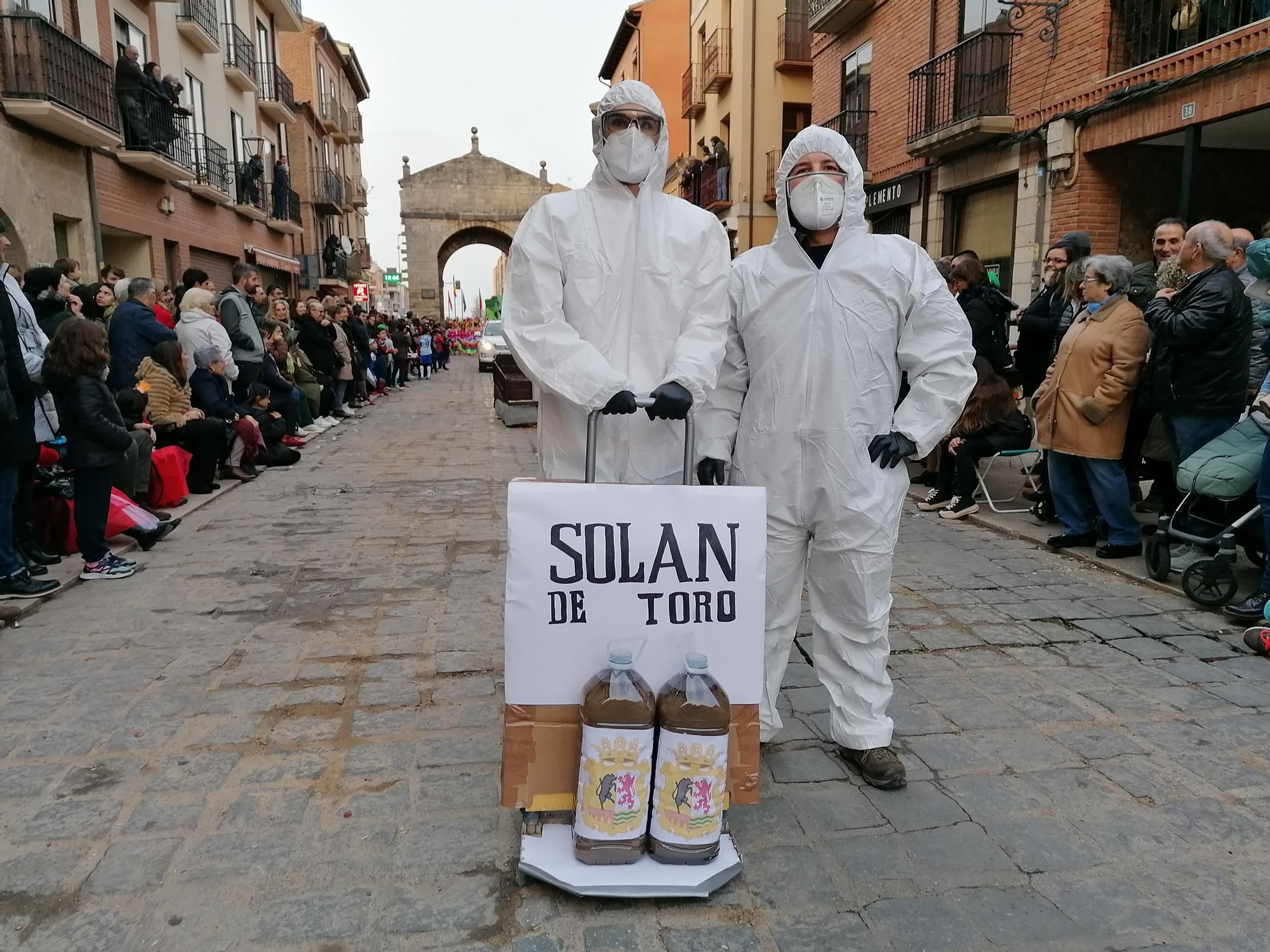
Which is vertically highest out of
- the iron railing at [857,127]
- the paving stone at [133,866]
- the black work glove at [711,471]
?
the iron railing at [857,127]

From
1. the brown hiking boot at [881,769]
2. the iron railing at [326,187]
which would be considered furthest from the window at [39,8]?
the iron railing at [326,187]

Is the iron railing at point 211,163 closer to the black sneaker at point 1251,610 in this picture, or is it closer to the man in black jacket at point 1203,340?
the man in black jacket at point 1203,340

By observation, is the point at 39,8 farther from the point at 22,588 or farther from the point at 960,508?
the point at 960,508

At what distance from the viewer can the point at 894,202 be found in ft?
50.4

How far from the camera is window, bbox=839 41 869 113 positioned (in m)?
16.4

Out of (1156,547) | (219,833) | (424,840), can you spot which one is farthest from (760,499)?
(1156,547)

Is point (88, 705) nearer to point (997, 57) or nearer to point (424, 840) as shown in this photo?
point (424, 840)

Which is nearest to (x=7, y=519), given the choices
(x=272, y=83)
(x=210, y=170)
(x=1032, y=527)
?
(x=1032, y=527)

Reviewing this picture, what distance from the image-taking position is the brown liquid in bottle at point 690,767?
243cm

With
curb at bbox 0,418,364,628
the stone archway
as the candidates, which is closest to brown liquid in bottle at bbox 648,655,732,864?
curb at bbox 0,418,364,628

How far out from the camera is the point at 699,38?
1099 inches

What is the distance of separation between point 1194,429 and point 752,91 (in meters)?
20.6

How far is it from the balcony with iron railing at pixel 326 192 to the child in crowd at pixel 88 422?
102ft

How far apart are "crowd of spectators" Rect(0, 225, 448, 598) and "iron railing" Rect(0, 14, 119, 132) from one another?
11.1ft
